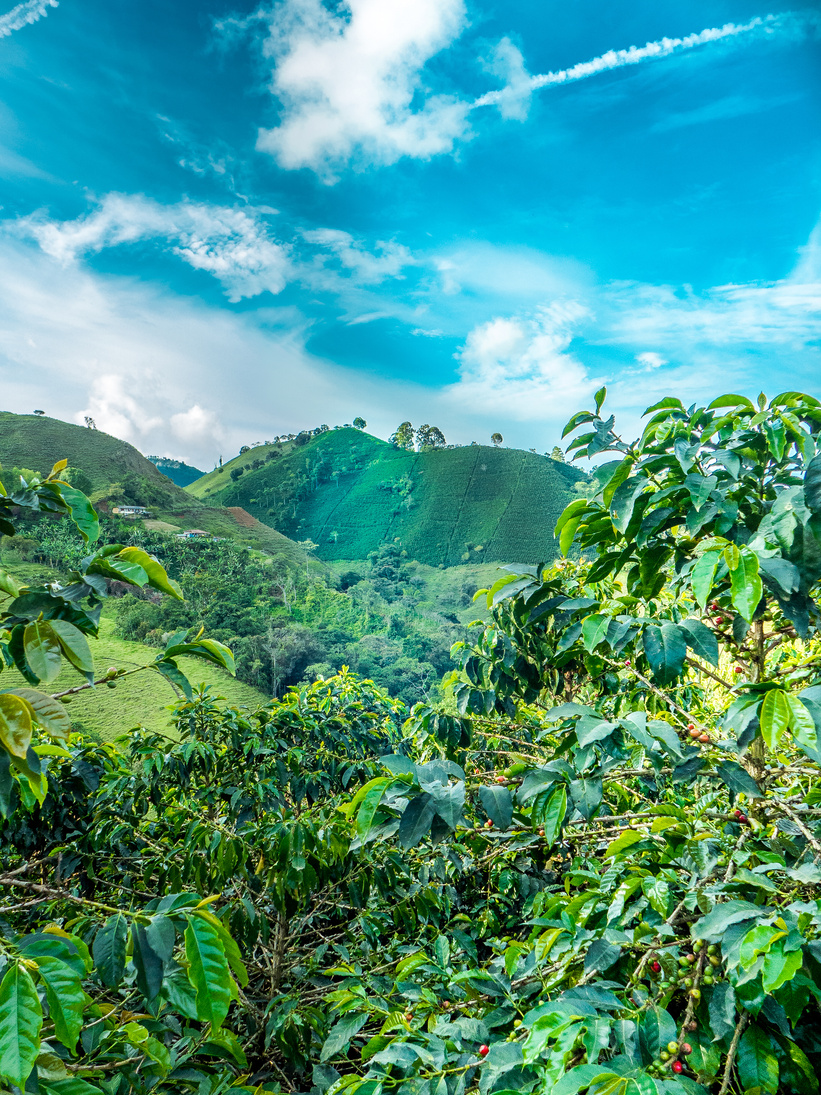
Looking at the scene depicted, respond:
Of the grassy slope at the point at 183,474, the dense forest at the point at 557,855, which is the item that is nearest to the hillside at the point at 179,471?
the grassy slope at the point at 183,474

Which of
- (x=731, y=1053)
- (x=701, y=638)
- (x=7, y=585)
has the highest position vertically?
(x=701, y=638)

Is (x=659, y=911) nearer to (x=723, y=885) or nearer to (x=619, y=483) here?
(x=723, y=885)

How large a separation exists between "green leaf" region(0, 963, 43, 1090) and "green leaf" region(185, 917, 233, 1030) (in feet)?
0.56

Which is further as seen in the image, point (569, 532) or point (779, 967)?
point (569, 532)

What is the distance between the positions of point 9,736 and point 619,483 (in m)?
1.03

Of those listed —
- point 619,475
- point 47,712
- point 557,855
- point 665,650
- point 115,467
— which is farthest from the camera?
point 115,467

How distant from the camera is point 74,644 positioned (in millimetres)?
788

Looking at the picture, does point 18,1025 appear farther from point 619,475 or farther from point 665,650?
point 619,475

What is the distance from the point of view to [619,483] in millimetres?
1035

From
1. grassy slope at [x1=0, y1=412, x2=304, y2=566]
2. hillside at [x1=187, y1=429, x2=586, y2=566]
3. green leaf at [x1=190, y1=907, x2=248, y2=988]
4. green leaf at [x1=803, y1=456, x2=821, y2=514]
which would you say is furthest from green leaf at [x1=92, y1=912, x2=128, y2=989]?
hillside at [x1=187, y1=429, x2=586, y2=566]

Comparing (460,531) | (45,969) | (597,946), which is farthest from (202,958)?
(460,531)

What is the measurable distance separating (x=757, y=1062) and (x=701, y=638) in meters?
0.55

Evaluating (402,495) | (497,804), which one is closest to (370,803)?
(497,804)

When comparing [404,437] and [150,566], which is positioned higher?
[404,437]
